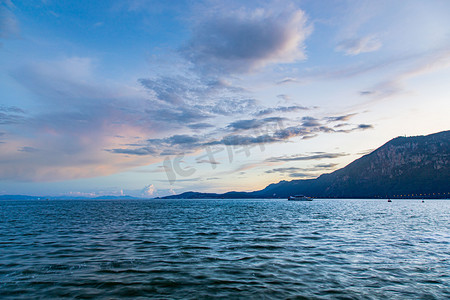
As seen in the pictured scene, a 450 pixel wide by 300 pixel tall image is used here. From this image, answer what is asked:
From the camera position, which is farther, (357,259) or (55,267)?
(357,259)

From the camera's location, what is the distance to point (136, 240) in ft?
105

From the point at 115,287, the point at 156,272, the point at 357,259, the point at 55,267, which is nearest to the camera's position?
the point at 115,287

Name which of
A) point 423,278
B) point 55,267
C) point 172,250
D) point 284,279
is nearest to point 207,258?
point 172,250

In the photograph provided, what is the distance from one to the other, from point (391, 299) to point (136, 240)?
2812cm

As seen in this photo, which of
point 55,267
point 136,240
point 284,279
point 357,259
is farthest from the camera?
point 136,240

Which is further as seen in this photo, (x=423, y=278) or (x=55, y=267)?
(x=55, y=267)

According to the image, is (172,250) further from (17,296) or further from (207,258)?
(17,296)

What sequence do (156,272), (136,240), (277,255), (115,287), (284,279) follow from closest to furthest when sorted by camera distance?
(115,287), (284,279), (156,272), (277,255), (136,240)

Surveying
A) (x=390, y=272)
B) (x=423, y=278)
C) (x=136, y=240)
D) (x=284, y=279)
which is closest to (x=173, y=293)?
A: (x=284, y=279)

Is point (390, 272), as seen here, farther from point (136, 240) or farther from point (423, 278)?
point (136, 240)

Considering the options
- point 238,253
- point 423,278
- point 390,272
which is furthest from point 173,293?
point 423,278

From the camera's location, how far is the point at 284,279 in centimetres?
1680

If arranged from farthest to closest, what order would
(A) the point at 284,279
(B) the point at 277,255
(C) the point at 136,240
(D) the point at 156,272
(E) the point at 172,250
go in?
(C) the point at 136,240, (E) the point at 172,250, (B) the point at 277,255, (D) the point at 156,272, (A) the point at 284,279

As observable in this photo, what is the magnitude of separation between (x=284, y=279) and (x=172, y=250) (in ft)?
44.5
